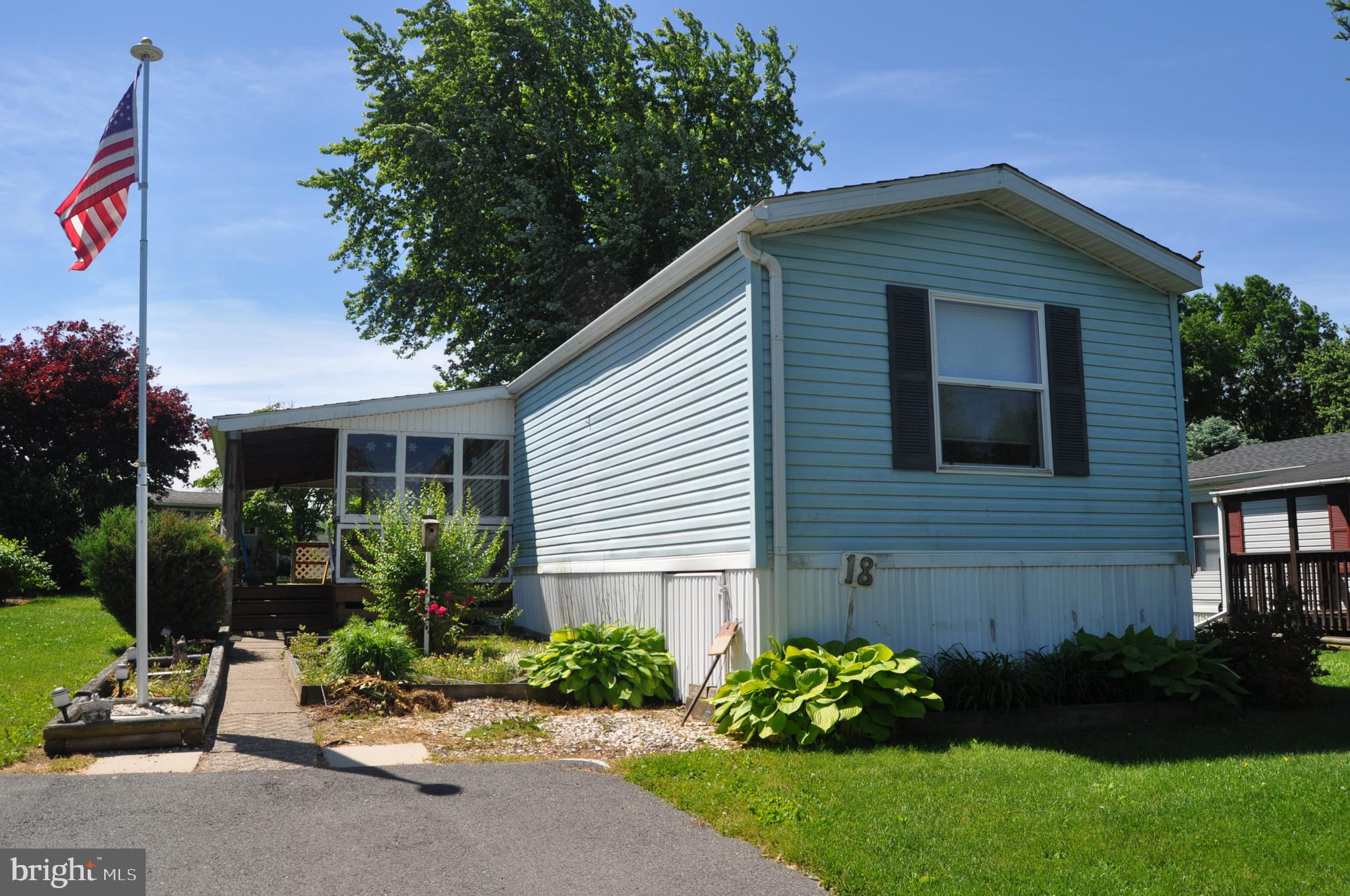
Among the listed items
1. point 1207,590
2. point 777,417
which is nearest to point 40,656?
point 777,417

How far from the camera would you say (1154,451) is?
31.2 feet

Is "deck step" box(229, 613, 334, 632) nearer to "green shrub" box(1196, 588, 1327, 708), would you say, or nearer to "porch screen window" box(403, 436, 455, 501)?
"porch screen window" box(403, 436, 455, 501)

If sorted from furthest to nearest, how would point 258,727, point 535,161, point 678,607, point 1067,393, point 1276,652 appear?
point 535,161 → point 678,607 → point 1067,393 → point 1276,652 → point 258,727

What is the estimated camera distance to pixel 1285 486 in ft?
50.6

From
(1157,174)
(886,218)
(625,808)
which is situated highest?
(1157,174)

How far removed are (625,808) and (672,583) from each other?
404cm

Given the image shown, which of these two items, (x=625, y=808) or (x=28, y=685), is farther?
(x=28, y=685)

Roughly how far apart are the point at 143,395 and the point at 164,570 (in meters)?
4.59

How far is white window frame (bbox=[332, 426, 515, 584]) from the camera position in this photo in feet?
44.3

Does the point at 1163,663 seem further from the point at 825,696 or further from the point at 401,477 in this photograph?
the point at 401,477

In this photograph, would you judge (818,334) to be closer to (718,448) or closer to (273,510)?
(718,448)

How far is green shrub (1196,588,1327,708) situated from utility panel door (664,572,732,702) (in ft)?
14.0

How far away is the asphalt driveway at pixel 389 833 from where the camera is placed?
415cm

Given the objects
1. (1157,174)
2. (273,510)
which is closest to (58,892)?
(1157,174)
